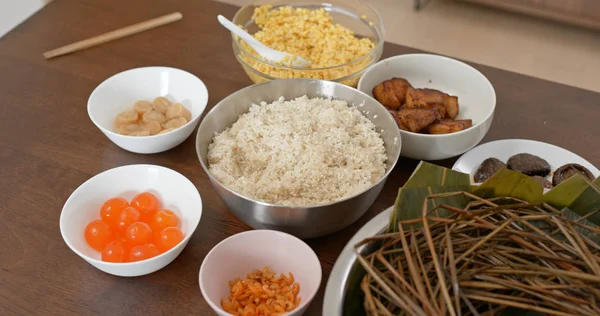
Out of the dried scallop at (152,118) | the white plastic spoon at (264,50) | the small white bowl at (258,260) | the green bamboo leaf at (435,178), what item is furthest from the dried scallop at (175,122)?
the green bamboo leaf at (435,178)

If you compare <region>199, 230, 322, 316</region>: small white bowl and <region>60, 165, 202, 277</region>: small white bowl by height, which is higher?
<region>199, 230, 322, 316</region>: small white bowl

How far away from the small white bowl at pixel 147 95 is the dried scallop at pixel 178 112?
0.02 meters

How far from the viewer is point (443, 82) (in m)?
1.33

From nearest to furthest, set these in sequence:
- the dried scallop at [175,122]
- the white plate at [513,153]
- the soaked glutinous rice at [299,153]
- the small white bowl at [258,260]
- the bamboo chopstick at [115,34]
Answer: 1. the small white bowl at [258,260]
2. the soaked glutinous rice at [299,153]
3. the white plate at [513,153]
4. the dried scallop at [175,122]
5. the bamboo chopstick at [115,34]

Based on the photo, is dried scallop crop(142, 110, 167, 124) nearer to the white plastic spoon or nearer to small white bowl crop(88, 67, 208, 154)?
small white bowl crop(88, 67, 208, 154)

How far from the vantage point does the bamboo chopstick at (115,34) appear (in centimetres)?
146

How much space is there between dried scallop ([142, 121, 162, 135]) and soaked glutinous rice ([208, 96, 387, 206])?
0.17 meters

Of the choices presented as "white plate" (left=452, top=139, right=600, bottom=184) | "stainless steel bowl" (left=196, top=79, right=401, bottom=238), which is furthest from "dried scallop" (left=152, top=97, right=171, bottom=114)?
"white plate" (left=452, top=139, right=600, bottom=184)

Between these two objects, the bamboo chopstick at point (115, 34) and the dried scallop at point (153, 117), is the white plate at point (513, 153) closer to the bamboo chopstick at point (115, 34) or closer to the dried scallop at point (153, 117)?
the dried scallop at point (153, 117)

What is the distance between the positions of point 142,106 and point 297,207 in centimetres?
56

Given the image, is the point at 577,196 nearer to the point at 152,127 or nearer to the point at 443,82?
the point at 443,82

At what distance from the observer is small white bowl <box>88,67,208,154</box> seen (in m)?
1.18

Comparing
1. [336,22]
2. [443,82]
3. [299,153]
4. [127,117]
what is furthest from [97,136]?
[443,82]

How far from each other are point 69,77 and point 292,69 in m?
0.59
